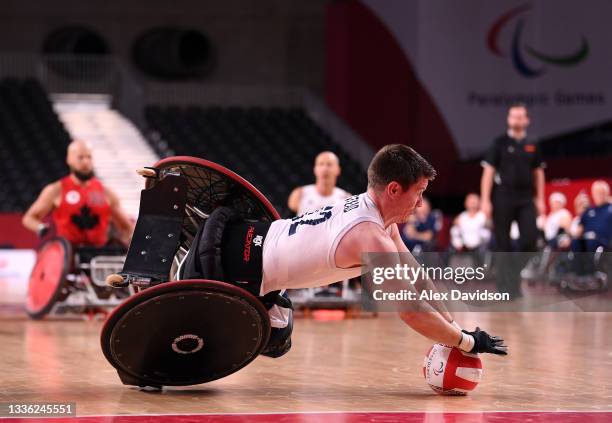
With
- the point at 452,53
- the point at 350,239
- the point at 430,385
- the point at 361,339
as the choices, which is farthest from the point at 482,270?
the point at 452,53

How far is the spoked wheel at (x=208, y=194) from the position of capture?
5602 mm

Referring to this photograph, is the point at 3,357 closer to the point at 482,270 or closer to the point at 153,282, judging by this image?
the point at 153,282

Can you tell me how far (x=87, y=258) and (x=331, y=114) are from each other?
15.0 metres

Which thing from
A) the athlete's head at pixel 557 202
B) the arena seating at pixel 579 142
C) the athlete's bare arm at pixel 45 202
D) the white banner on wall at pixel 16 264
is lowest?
the white banner on wall at pixel 16 264

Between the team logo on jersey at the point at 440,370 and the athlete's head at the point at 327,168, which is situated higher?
the athlete's head at the point at 327,168

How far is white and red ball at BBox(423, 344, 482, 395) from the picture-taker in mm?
5223

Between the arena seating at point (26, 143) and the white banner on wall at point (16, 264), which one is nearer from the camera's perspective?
the white banner on wall at point (16, 264)

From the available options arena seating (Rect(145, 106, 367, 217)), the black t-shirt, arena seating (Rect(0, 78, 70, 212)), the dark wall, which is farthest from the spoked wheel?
the dark wall

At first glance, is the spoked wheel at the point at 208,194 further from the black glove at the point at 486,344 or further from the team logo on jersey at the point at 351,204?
the black glove at the point at 486,344

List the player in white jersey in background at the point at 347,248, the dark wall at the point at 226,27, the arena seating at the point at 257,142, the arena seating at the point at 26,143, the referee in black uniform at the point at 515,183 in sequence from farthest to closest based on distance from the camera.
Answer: the dark wall at the point at 226,27 < the arena seating at the point at 257,142 < the arena seating at the point at 26,143 < the referee in black uniform at the point at 515,183 < the player in white jersey in background at the point at 347,248

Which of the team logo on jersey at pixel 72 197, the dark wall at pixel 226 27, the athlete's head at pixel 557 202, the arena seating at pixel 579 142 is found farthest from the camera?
the dark wall at pixel 226 27

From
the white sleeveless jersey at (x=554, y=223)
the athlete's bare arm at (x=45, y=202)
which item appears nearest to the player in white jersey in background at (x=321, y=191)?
the athlete's bare arm at (x=45, y=202)

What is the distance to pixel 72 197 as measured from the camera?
1022 centimetres

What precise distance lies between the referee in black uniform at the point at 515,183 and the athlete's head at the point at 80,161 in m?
3.91
